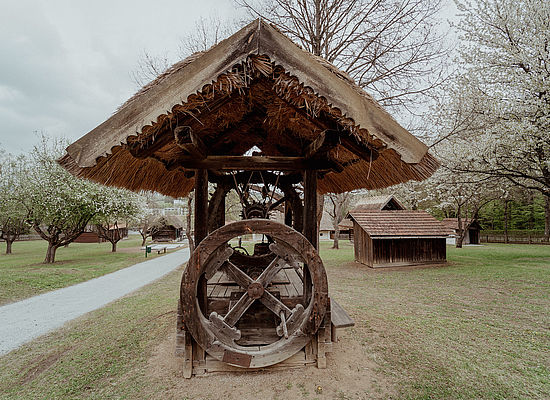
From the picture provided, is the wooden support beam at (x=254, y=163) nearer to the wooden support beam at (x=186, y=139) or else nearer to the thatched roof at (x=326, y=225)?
the wooden support beam at (x=186, y=139)

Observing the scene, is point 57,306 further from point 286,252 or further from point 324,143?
point 324,143

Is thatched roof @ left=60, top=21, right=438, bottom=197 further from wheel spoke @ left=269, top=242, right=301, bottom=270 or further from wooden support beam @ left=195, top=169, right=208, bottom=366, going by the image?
wheel spoke @ left=269, top=242, right=301, bottom=270

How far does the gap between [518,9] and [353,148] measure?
41.8ft

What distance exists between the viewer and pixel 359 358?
3.74 m

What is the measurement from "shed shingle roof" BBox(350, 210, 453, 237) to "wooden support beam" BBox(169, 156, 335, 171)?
9.48 meters

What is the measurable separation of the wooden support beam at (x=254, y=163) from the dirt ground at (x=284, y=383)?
2433 mm

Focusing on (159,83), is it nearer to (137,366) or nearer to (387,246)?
(137,366)

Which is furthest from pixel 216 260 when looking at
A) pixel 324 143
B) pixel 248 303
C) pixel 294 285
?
pixel 324 143

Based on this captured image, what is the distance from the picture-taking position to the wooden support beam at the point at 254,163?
3.59 m

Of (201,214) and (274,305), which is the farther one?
(201,214)

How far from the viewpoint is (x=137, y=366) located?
3.61 metres

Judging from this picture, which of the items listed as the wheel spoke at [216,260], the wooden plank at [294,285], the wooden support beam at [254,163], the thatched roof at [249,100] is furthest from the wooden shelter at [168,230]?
the thatched roof at [249,100]

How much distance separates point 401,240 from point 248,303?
1143 cm

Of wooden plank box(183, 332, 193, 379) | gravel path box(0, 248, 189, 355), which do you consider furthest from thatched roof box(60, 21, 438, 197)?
gravel path box(0, 248, 189, 355)
